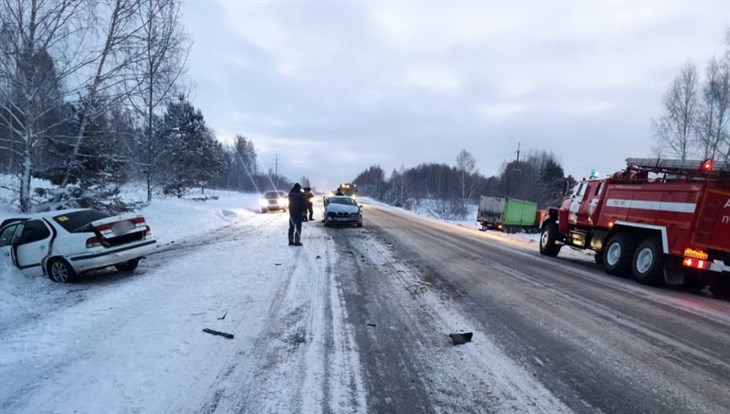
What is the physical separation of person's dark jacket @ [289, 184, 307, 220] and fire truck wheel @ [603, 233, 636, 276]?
9116mm

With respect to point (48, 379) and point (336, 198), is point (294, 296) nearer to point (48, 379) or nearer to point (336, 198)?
point (48, 379)

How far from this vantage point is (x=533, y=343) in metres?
5.07

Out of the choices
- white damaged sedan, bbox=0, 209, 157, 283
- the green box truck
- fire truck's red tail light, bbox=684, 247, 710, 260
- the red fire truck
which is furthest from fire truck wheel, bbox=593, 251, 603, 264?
the green box truck

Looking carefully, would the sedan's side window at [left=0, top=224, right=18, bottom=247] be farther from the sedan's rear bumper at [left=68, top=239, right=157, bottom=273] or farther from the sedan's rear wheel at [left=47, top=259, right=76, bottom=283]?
the sedan's rear bumper at [left=68, top=239, right=157, bottom=273]

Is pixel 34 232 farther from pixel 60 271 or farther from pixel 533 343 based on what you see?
pixel 533 343

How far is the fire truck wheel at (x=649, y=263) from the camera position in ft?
32.0

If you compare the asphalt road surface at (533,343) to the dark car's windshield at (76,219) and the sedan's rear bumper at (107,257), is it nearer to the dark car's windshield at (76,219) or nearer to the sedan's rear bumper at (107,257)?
the sedan's rear bumper at (107,257)

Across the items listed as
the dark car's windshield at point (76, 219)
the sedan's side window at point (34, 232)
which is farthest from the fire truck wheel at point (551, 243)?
the sedan's side window at point (34, 232)

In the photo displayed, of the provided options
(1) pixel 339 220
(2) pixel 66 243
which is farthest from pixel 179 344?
(1) pixel 339 220

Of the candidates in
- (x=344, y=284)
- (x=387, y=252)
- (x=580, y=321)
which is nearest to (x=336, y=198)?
(x=387, y=252)

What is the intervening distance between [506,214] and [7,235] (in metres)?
32.5

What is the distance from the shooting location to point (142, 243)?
9070mm

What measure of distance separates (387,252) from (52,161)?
12.3 metres

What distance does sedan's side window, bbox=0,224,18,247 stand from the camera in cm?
862
